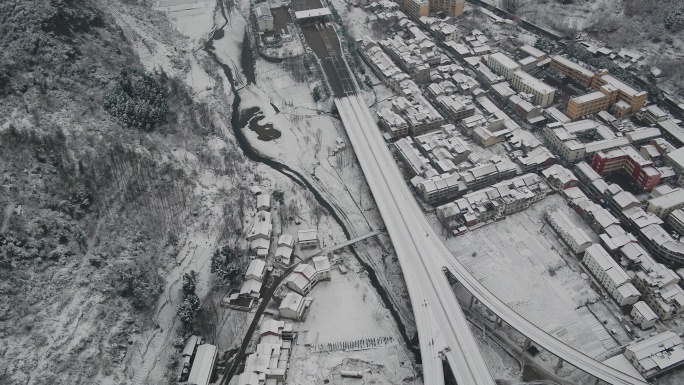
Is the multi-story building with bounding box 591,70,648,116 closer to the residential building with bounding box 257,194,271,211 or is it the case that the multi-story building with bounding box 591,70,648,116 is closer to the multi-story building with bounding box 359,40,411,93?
the multi-story building with bounding box 359,40,411,93

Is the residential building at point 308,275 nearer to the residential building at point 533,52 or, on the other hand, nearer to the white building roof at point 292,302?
the white building roof at point 292,302

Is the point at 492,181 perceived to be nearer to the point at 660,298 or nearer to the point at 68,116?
the point at 660,298

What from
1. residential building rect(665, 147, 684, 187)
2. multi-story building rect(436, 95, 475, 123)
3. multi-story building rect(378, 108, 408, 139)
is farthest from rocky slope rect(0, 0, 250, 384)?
residential building rect(665, 147, 684, 187)

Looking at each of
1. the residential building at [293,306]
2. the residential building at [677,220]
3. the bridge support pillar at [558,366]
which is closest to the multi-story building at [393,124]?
the residential building at [293,306]

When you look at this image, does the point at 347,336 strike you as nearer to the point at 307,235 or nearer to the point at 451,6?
the point at 307,235

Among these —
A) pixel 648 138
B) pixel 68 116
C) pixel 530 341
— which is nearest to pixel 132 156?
pixel 68 116

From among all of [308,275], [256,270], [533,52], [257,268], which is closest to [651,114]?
[533,52]
